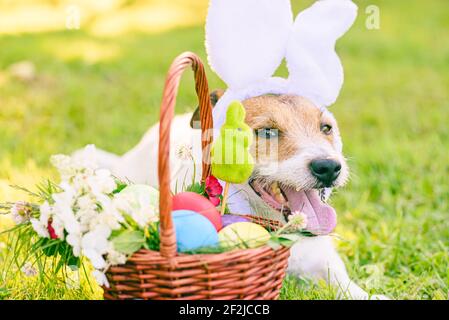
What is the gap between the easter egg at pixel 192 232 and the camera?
2129 millimetres

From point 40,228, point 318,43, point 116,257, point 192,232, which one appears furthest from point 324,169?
point 40,228

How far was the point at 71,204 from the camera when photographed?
7.04ft

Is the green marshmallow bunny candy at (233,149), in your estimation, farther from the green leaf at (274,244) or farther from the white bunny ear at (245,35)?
the white bunny ear at (245,35)

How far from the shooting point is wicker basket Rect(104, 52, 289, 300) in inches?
79.7

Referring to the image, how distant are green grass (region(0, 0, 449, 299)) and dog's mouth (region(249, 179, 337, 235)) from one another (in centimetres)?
31

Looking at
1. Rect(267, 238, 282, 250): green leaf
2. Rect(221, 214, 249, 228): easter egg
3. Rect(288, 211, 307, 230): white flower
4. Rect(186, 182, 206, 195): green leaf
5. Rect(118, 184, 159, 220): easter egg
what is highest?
Rect(118, 184, 159, 220): easter egg

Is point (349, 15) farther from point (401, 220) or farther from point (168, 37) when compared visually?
point (168, 37)

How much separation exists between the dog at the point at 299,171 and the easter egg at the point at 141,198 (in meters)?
0.28

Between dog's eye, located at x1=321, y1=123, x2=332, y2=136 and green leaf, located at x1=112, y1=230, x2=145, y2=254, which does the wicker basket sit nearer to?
green leaf, located at x1=112, y1=230, x2=145, y2=254

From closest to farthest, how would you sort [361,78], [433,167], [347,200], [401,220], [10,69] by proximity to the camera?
[401,220] → [347,200] → [433,167] → [10,69] → [361,78]

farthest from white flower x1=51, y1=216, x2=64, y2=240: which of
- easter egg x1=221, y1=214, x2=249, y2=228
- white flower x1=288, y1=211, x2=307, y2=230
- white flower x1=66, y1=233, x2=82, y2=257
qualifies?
white flower x1=288, y1=211, x2=307, y2=230

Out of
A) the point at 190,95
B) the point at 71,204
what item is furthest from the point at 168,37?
the point at 71,204

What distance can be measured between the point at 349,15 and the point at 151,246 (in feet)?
4.42

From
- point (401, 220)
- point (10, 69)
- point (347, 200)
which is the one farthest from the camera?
point (10, 69)
